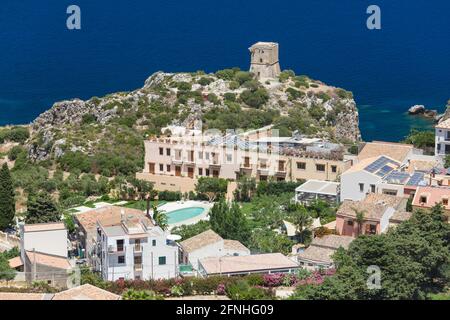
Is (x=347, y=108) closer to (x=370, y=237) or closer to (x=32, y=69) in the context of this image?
(x=370, y=237)

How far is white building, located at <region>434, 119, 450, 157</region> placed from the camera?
47625mm

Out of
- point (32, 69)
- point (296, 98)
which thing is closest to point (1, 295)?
point (296, 98)

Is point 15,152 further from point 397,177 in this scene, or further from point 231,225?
point 397,177

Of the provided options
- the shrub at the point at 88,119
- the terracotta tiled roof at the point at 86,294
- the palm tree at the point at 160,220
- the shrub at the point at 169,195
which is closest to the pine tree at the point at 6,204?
the palm tree at the point at 160,220

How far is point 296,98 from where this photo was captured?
234 feet

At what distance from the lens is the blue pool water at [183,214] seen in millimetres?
42156

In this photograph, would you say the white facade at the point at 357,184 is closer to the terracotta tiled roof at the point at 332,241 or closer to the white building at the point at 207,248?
the terracotta tiled roof at the point at 332,241

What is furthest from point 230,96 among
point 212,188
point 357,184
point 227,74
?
point 357,184

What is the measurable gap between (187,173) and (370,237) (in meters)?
20.7

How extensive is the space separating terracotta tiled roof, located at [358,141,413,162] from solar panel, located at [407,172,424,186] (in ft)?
11.8

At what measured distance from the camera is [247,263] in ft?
106

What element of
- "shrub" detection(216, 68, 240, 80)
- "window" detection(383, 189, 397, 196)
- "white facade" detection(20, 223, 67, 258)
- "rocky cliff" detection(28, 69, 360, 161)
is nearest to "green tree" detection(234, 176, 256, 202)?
"window" detection(383, 189, 397, 196)

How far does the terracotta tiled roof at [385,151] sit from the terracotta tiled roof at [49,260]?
18162 millimetres
